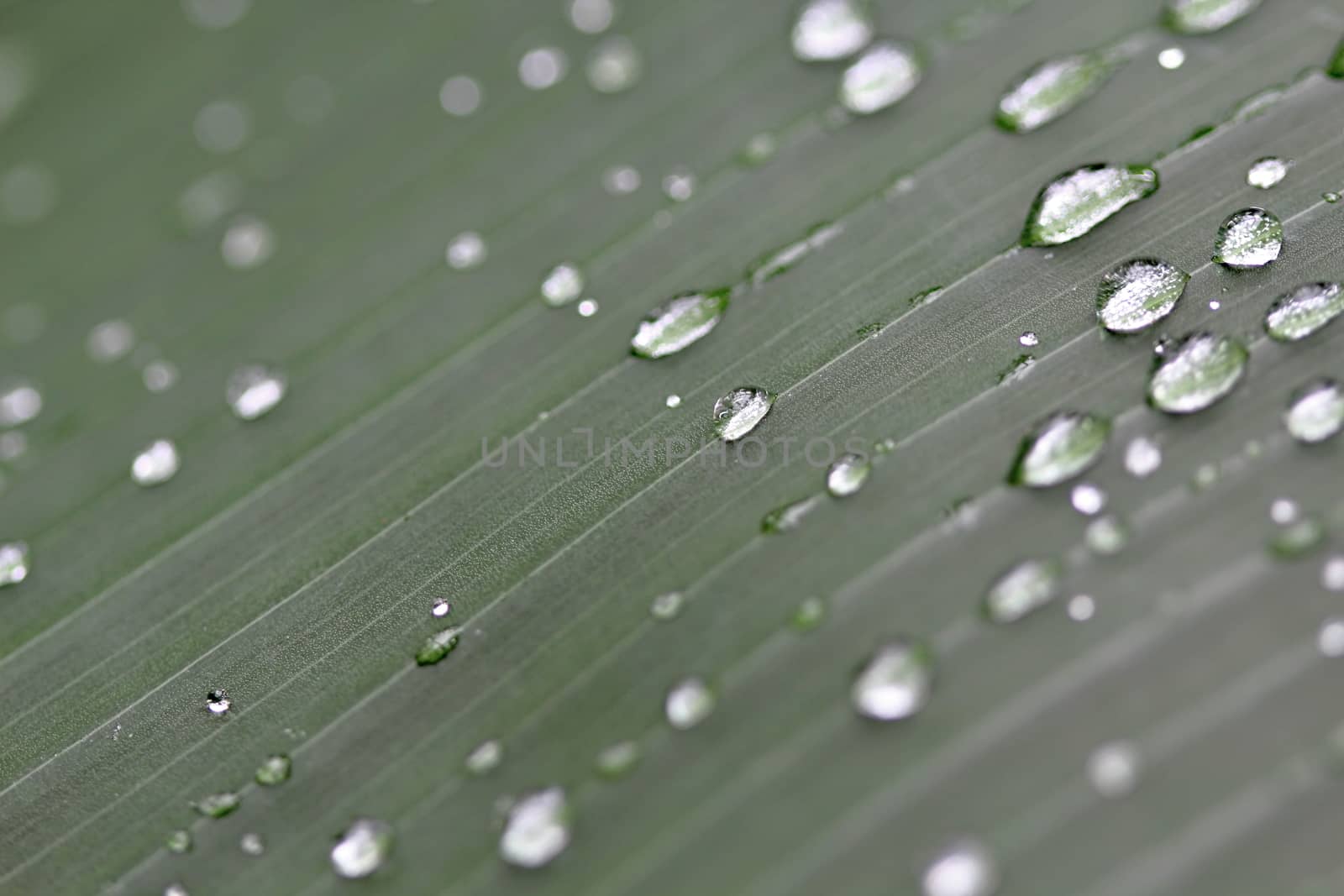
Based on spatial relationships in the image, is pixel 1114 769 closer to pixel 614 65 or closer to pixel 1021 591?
pixel 1021 591

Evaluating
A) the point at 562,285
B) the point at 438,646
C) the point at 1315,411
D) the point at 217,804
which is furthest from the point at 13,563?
the point at 1315,411

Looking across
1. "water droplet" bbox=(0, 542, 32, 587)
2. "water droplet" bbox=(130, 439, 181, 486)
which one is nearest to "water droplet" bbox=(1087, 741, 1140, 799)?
"water droplet" bbox=(130, 439, 181, 486)

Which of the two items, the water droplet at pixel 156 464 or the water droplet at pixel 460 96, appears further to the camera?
the water droplet at pixel 460 96

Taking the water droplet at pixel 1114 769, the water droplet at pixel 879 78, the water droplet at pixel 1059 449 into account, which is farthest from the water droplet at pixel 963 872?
the water droplet at pixel 879 78

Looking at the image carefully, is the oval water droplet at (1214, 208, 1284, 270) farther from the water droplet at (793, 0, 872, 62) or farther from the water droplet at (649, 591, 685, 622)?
the water droplet at (649, 591, 685, 622)

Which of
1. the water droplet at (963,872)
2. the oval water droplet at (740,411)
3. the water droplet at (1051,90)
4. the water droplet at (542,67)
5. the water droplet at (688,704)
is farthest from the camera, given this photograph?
the water droplet at (542,67)

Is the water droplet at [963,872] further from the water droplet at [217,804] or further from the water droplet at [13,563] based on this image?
the water droplet at [13,563]
